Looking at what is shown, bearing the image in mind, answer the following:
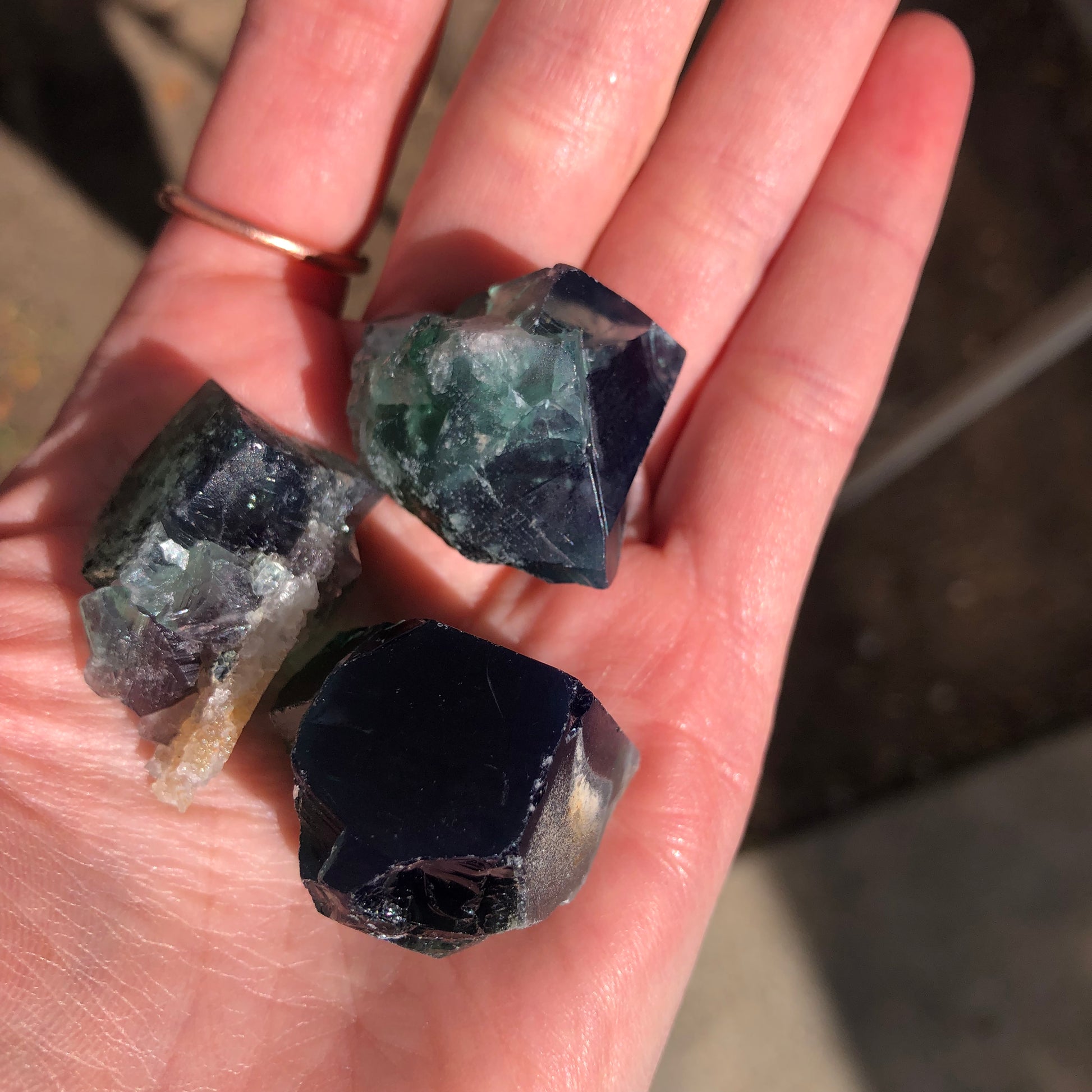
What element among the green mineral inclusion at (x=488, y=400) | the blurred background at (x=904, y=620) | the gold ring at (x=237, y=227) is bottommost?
the blurred background at (x=904, y=620)

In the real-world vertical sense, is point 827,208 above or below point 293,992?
above

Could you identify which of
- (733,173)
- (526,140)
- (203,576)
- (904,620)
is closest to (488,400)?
(203,576)

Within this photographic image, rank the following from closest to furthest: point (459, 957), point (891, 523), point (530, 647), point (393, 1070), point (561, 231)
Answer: point (393, 1070) < point (459, 957) < point (530, 647) < point (561, 231) < point (891, 523)

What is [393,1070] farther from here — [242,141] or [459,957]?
[242,141]

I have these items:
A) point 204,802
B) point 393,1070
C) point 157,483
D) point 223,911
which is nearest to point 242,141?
point 157,483

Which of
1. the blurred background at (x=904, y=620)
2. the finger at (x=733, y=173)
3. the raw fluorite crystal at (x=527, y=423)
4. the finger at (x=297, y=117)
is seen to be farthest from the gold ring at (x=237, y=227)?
the blurred background at (x=904, y=620)

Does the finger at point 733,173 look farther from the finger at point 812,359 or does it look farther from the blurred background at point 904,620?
the blurred background at point 904,620

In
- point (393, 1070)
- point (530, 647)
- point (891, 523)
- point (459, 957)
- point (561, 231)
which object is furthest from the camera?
point (891, 523)
